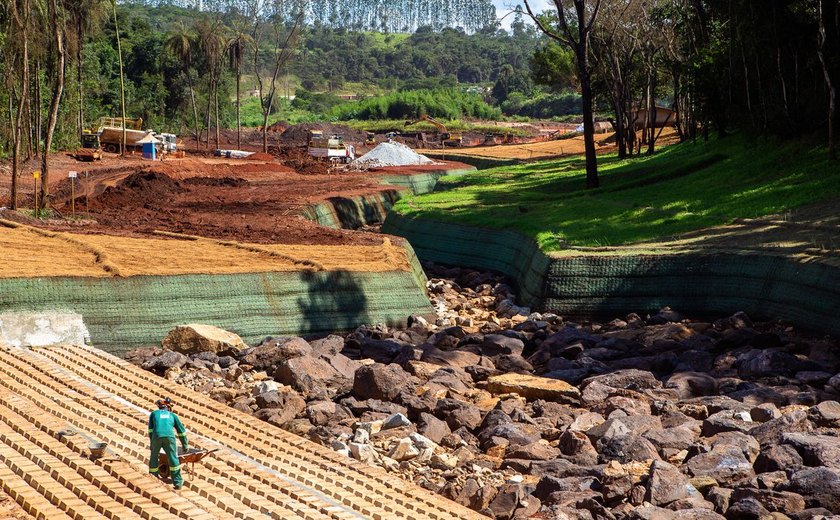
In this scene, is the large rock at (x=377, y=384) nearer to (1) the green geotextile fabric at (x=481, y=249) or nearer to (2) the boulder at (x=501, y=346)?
(2) the boulder at (x=501, y=346)

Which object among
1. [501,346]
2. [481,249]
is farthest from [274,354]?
[481,249]

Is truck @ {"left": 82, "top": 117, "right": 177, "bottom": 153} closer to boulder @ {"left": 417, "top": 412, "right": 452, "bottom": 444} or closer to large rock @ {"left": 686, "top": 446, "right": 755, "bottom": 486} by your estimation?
boulder @ {"left": 417, "top": 412, "right": 452, "bottom": 444}

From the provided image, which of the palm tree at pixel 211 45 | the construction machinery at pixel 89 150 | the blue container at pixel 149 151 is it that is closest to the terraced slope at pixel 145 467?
the construction machinery at pixel 89 150

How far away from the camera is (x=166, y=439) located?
33.2ft

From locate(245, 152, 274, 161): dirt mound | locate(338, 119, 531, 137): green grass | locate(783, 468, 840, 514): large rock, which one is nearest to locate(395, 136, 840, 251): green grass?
locate(783, 468, 840, 514): large rock

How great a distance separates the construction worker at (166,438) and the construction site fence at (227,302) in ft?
26.8

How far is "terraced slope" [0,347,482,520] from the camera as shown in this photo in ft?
32.3

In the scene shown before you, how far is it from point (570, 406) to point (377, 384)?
2702 mm

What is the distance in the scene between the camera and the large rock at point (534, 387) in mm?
15812

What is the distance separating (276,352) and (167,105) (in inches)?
2841

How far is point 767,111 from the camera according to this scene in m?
30.9

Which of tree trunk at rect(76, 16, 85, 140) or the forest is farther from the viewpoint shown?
tree trunk at rect(76, 16, 85, 140)

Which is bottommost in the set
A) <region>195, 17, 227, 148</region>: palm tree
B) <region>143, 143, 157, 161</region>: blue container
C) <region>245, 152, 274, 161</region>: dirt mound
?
<region>245, 152, 274, 161</region>: dirt mound

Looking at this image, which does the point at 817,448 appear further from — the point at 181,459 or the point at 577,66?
the point at 577,66
